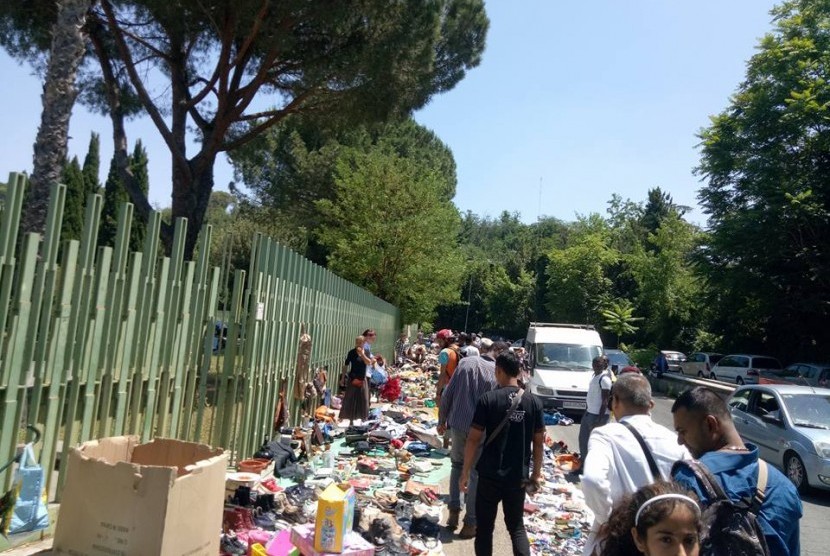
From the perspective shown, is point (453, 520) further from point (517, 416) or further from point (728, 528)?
point (728, 528)

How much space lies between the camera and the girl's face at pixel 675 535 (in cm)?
232

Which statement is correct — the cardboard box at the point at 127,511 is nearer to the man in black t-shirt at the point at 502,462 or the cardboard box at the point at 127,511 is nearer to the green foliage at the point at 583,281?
the man in black t-shirt at the point at 502,462

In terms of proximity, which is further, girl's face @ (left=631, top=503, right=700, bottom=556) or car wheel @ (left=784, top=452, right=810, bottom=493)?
car wheel @ (left=784, top=452, right=810, bottom=493)

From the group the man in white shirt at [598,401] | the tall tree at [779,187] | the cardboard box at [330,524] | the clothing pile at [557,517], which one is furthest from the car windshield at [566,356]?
the tall tree at [779,187]

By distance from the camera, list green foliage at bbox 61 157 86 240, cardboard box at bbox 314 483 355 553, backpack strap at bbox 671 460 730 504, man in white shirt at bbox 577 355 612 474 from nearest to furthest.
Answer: backpack strap at bbox 671 460 730 504 → cardboard box at bbox 314 483 355 553 → man in white shirt at bbox 577 355 612 474 → green foliage at bbox 61 157 86 240

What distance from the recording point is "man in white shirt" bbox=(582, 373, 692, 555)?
3.25 meters

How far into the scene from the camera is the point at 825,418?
10102 mm

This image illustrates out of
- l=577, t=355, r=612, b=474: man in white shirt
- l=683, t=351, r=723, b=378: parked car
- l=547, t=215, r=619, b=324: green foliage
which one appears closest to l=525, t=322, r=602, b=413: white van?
l=577, t=355, r=612, b=474: man in white shirt

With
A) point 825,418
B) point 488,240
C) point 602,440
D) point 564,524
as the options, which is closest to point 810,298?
point 825,418

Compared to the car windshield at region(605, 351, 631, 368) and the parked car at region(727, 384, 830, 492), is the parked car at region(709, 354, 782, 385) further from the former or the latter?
the parked car at region(727, 384, 830, 492)

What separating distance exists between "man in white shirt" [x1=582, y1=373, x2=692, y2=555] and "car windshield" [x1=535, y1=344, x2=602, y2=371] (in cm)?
1239

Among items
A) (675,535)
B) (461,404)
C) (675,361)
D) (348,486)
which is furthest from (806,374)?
(675,535)

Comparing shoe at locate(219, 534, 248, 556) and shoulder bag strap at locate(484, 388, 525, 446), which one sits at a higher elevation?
shoulder bag strap at locate(484, 388, 525, 446)

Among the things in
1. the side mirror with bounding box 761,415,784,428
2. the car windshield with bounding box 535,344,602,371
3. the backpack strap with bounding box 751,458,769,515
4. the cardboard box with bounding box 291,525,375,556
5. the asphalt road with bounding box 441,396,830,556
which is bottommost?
the asphalt road with bounding box 441,396,830,556
